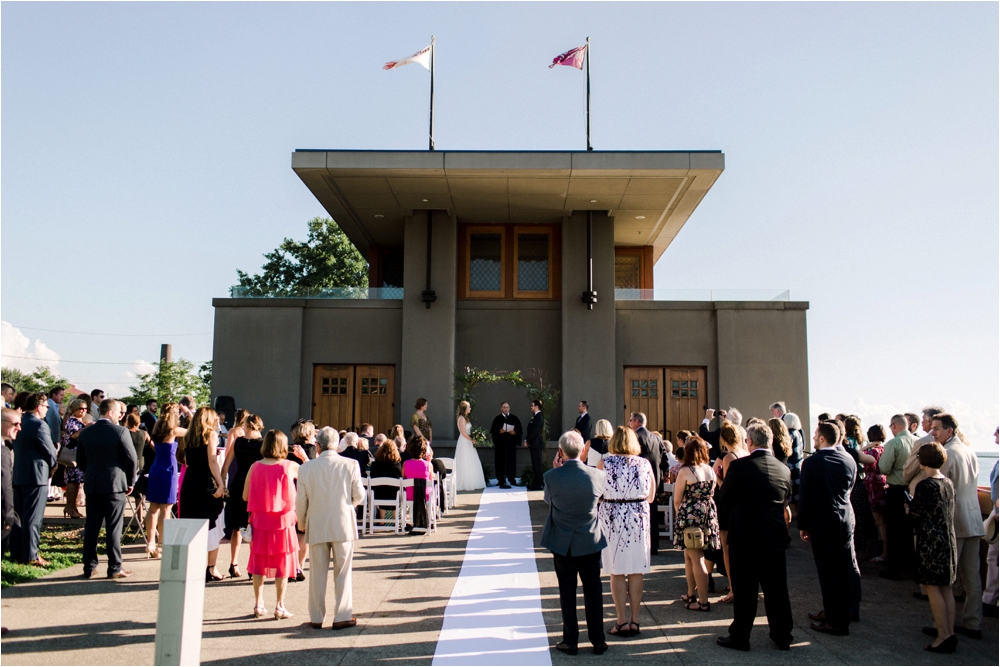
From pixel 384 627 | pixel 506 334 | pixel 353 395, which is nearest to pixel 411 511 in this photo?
pixel 384 627

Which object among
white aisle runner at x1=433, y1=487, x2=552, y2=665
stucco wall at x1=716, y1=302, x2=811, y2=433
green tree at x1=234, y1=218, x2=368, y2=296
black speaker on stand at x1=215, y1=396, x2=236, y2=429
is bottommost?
white aisle runner at x1=433, y1=487, x2=552, y2=665

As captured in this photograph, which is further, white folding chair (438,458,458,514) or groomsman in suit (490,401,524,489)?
groomsman in suit (490,401,524,489)

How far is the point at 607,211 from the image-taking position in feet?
63.8

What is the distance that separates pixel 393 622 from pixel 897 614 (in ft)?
15.0

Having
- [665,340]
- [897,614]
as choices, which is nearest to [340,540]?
[897,614]

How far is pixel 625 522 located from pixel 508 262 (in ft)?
46.5

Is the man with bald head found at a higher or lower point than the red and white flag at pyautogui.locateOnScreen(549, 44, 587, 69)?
lower

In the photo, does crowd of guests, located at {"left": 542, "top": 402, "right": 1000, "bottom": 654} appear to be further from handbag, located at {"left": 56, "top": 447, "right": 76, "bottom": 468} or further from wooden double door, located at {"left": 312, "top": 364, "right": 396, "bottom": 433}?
wooden double door, located at {"left": 312, "top": 364, "right": 396, "bottom": 433}

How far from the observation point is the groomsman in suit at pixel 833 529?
248 inches

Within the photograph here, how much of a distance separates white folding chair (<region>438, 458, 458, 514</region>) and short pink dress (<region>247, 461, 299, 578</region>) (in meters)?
6.00

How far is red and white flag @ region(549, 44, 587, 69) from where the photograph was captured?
1884cm

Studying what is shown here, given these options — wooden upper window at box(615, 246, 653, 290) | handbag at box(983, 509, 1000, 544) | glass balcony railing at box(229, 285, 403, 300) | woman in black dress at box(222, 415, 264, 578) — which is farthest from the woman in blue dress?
wooden upper window at box(615, 246, 653, 290)

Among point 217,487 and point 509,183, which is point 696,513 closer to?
point 217,487

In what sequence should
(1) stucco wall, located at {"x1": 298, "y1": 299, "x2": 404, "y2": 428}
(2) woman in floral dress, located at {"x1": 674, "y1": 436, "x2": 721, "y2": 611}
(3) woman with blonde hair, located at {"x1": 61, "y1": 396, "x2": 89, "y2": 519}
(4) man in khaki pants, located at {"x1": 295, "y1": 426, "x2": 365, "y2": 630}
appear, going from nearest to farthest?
(4) man in khaki pants, located at {"x1": 295, "y1": 426, "x2": 365, "y2": 630} < (2) woman in floral dress, located at {"x1": 674, "y1": 436, "x2": 721, "y2": 611} < (3) woman with blonde hair, located at {"x1": 61, "y1": 396, "x2": 89, "y2": 519} < (1) stucco wall, located at {"x1": 298, "y1": 299, "x2": 404, "y2": 428}
